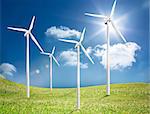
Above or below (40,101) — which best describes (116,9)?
above

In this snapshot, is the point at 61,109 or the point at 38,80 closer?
the point at 61,109

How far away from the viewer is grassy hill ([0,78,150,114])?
423 inches

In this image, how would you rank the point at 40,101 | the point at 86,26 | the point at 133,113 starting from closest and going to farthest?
the point at 133,113, the point at 40,101, the point at 86,26

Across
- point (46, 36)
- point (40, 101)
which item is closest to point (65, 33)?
point (46, 36)

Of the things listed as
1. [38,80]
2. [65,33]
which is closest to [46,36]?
[65,33]

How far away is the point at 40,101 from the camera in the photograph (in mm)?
11781

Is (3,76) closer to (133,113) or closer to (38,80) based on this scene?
(38,80)

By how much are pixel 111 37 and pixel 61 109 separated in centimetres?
355

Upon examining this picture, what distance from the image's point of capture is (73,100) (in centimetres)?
1201

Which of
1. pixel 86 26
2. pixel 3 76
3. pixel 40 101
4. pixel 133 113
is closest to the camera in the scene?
pixel 133 113

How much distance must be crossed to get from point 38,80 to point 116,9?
3.69m

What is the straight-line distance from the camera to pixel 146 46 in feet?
42.4

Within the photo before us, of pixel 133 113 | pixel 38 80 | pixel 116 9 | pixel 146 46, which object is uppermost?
pixel 116 9

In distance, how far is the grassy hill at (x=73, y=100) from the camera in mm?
10734
